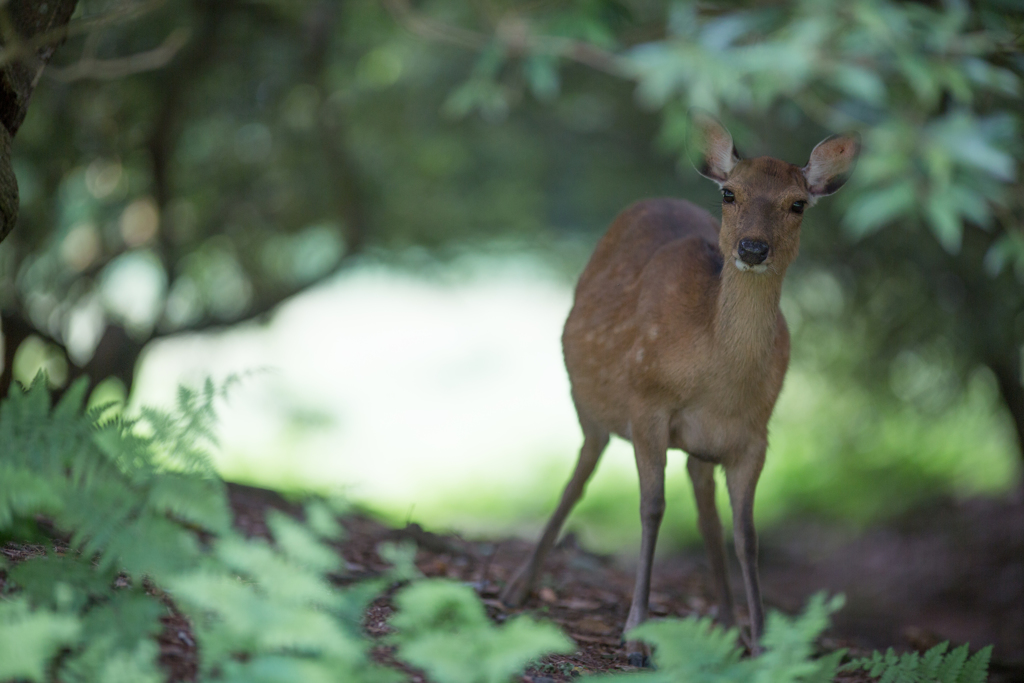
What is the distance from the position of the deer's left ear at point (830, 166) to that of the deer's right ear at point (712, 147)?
29 centimetres

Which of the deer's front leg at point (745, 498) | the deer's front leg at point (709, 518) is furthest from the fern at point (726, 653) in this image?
the deer's front leg at point (709, 518)

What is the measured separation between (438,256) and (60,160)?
2864 mm

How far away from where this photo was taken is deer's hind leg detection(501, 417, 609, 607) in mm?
4305

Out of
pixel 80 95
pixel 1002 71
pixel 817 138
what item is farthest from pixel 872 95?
pixel 80 95

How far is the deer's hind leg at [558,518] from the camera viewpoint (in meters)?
4.30

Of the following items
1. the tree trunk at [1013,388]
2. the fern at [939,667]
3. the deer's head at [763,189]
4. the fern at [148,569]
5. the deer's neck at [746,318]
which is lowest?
the fern at [148,569]

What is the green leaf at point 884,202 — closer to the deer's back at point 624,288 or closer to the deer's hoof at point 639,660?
Result: the deer's back at point 624,288

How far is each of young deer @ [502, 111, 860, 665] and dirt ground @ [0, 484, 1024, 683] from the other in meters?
0.35

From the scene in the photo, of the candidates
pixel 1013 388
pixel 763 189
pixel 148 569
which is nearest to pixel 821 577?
pixel 1013 388

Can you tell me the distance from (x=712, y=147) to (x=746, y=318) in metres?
0.77

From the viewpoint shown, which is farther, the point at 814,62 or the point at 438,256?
the point at 438,256

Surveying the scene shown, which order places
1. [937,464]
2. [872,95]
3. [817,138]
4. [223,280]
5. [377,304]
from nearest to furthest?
[872,95] < [817,138] < [223,280] < [937,464] < [377,304]

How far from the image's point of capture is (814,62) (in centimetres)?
479

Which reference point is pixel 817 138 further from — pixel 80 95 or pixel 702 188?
pixel 80 95
